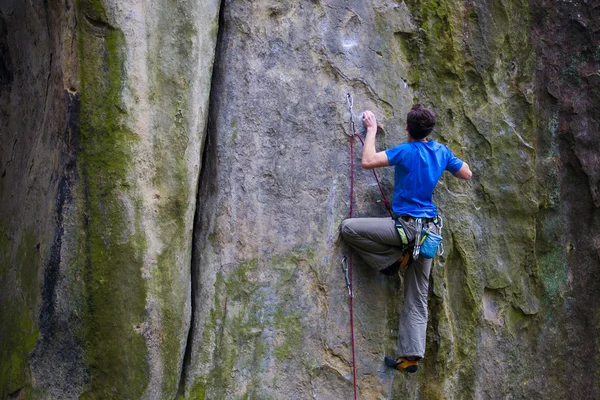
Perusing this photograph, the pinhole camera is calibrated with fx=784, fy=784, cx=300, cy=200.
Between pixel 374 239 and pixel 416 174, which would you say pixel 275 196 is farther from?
pixel 416 174

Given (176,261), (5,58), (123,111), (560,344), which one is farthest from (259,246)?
(560,344)

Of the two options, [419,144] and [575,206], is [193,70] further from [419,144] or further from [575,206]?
[575,206]

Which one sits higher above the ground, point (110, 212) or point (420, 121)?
point (420, 121)

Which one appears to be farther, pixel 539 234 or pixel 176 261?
pixel 539 234

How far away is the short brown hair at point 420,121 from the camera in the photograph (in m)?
5.93

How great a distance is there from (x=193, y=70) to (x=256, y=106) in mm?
611

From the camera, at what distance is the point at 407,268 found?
6254 millimetres

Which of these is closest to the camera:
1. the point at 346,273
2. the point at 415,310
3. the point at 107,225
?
the point at 107,225

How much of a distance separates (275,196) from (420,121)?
4.21ft

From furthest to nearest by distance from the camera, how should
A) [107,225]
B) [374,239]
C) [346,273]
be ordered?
[346,273], [374,239], [107,225]

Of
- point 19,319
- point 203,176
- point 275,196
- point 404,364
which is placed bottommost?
point 404,364

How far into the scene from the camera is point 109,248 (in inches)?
219

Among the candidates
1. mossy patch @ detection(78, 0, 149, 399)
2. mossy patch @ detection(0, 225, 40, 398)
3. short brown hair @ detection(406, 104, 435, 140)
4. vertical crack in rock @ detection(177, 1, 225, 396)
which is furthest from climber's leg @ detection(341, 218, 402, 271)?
mossy patch @ detection(0, 225, 40, 398)

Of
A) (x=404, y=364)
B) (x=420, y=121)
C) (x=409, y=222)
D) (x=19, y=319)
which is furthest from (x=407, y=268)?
(x=19, y=319)
